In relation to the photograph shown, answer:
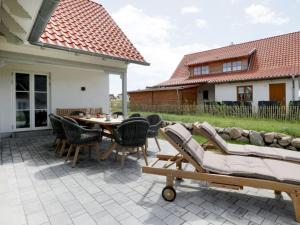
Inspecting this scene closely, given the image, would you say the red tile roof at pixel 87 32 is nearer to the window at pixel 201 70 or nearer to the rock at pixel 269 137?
the rock at pixel 269 137

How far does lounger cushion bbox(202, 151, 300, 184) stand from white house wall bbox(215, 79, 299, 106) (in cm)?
1324

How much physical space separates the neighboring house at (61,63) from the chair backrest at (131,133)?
2.77 metres

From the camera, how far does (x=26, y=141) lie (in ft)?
22.6

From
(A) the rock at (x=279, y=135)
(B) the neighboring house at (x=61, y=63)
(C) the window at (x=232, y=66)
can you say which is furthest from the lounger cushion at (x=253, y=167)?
(C) the window at (x=232, y=66)

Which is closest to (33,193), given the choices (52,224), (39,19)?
(52,224)

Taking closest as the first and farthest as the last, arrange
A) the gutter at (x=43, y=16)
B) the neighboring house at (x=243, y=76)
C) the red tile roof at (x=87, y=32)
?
the gutter at (x=43, y=16) < the red tile roof at (x=87, y=32) < the neighboring house at (x=243, y=76)

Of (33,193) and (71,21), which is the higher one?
(71,21)

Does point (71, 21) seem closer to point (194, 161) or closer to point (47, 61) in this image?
point (47, 61)

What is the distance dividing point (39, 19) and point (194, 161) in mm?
3641

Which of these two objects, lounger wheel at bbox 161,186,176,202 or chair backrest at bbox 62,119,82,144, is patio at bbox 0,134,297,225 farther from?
chair backrest at bbox 62,119,82,144

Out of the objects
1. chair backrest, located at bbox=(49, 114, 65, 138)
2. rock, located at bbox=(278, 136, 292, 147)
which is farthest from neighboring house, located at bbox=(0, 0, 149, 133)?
rock, located at bbox=(278, 136, 292, 147)

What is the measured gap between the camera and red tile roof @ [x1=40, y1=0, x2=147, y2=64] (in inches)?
256

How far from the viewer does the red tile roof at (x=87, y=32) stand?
649 centimetres

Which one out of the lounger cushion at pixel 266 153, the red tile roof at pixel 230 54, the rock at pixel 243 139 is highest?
the red tile roof at pixel 230 54
